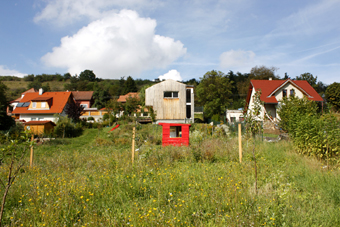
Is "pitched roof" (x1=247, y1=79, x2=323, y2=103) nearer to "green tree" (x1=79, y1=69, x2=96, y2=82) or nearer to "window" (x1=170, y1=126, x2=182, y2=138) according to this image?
"window" (x1=170, y1=126, x2=182, y2=138)

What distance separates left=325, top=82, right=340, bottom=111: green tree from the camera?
35.0 metres

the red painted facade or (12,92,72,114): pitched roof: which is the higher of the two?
(12,92,72,114): pitched roof

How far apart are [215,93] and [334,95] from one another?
19.5 meters

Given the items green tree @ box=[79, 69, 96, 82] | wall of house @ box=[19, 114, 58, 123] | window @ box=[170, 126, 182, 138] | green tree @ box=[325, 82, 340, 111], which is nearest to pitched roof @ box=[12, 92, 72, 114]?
wall of house @ box=[19, 114, 58, 123]

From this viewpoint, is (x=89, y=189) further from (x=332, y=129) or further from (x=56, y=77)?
(x=56, y=77)

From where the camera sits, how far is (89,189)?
5.42 m

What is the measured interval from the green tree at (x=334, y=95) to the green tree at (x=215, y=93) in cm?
1636

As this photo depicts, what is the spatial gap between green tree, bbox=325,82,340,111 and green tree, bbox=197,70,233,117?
1636cm

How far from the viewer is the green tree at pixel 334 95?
35.0 metres

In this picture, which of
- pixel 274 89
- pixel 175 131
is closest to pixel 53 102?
pixel 175 131

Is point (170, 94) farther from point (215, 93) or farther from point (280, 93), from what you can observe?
point (280, 93)

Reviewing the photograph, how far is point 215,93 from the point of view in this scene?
39656 mm

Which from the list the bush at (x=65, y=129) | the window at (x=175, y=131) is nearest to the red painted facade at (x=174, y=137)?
the window at (x=175, y=131)

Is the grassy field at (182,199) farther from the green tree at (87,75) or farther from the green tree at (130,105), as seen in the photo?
the green tree at (87,75)
